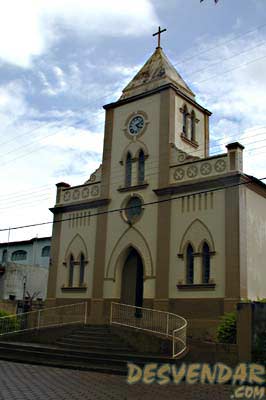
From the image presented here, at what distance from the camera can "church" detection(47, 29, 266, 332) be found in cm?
1942

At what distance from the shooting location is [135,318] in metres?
19.6

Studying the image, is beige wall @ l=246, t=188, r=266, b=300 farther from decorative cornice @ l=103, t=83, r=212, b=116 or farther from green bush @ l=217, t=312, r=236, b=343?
decorative cornice @ l=103, t=83, r=212, b=116

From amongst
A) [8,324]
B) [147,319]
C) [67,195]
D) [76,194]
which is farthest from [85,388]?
[67,195]

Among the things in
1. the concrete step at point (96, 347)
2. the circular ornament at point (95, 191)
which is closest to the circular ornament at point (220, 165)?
the circular ornament at point (95, 191)

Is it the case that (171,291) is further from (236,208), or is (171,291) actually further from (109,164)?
(109,164)

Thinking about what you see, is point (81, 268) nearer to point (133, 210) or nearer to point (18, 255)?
point (133, 210)

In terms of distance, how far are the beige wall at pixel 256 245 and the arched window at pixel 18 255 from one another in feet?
97.6

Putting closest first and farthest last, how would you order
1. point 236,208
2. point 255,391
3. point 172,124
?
point 255,391, point 236,208, point 172,124

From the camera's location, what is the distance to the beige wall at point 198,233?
19328 mm

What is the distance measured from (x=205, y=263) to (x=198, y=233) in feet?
4.09

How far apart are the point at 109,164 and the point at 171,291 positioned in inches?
300

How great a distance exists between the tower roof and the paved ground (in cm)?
1467

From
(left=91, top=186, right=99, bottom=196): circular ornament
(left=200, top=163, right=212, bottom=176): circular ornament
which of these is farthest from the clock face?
(left=200, top=163, right=212, bottom=176): circular ornament

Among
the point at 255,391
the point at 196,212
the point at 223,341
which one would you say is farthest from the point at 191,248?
the point at 255,391
